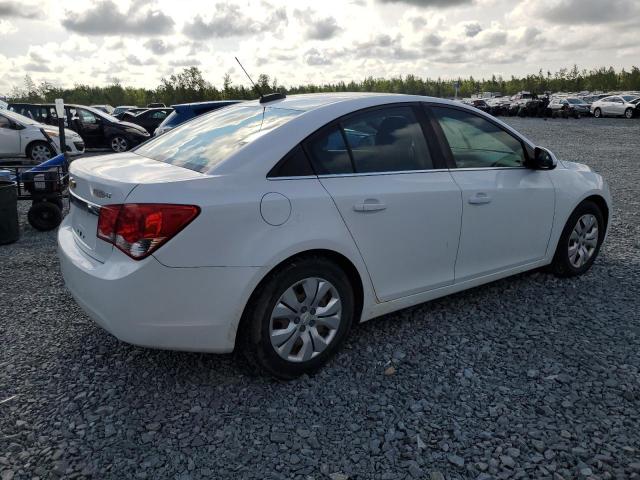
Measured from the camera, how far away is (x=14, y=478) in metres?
2.33

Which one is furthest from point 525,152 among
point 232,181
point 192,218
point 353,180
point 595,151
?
point 595,151

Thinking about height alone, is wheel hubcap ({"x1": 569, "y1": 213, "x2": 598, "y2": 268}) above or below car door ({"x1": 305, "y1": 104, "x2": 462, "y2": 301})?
below

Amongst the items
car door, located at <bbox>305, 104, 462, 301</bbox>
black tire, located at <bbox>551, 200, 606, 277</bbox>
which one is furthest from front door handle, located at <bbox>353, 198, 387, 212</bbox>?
black tire, located at <bbox>551, 200, 606, 277</bbox>

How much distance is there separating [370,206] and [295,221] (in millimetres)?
533

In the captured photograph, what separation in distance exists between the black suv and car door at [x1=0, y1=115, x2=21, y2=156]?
12.0 feet

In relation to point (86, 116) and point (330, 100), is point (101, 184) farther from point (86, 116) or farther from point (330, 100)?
point (86, 116)

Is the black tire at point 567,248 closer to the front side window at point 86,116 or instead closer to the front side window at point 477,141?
the front side window at point 477,141

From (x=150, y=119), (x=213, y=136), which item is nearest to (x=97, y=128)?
(x=150, y=119)

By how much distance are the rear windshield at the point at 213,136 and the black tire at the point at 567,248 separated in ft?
8.75

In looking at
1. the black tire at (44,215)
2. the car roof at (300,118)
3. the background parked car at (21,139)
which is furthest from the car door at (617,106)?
the black tire at (44,215)

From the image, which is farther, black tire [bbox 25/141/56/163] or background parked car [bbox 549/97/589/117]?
background parked car [bbox 549/97/589/117]

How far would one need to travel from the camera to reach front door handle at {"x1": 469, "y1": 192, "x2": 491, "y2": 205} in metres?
3.66

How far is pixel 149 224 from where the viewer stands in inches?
102

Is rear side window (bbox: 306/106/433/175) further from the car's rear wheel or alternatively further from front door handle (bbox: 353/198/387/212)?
the car's rear wheel
